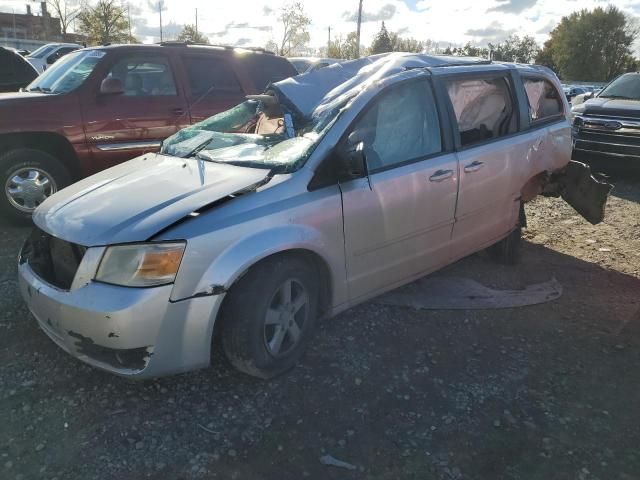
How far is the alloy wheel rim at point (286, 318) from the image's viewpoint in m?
3.02

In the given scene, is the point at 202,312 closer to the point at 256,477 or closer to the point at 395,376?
the point at 256,477

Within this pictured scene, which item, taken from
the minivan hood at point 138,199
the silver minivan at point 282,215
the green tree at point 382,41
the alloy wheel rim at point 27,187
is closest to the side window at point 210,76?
the alloy wheel rim at point 27,187

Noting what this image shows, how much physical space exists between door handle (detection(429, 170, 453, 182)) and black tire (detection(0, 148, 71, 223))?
3772 millimetres

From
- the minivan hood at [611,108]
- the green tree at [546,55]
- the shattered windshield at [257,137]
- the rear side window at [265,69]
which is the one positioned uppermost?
the rear side window at [265,69]

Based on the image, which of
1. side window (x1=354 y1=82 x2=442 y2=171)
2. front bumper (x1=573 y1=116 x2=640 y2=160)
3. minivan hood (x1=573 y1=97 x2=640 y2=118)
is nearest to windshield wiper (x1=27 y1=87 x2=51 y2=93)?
side window (x1=354 y1=82 x2=442 y2=171)

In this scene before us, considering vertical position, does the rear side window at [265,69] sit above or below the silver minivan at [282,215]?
above

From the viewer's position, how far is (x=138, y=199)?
A: 2.97m

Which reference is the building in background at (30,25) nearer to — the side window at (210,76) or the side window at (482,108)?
the side window at (210,76)

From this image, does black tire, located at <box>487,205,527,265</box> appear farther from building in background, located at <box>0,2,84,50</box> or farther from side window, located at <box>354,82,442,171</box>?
building in background, located at <box>0,2,84,50</box>

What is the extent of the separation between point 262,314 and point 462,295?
199 centimetres

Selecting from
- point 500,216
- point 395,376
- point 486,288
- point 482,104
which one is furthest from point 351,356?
point 482,104

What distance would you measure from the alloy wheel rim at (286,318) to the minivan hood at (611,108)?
7.28 metres

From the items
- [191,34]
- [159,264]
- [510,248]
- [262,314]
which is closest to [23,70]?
[159,264]

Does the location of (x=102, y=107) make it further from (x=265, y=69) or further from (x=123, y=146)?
(x=265, y=69)
